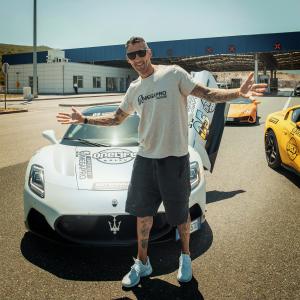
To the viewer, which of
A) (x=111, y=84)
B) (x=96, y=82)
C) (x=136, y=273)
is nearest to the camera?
(x=136, y=273)

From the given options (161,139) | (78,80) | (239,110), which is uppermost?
(78,80)

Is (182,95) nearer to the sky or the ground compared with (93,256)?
nearer to the sky

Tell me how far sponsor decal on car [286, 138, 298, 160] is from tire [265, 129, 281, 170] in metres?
0.61

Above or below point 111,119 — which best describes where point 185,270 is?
below

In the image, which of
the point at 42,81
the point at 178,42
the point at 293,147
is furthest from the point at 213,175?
Result: the point at 42,81

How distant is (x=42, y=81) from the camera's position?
5288 centimetres

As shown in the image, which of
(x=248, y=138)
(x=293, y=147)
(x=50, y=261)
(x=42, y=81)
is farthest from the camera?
(x=42, y=81)

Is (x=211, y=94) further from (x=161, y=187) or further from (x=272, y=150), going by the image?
(x=272, y=150)

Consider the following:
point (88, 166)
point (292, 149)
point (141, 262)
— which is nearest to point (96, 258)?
point (141, 262)

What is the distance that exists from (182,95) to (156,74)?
Answer: 0.25m

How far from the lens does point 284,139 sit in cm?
615

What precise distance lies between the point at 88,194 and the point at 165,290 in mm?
1064

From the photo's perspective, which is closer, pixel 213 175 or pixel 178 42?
pixel 213 175

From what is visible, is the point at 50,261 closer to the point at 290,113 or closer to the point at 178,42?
the point at 290,113
